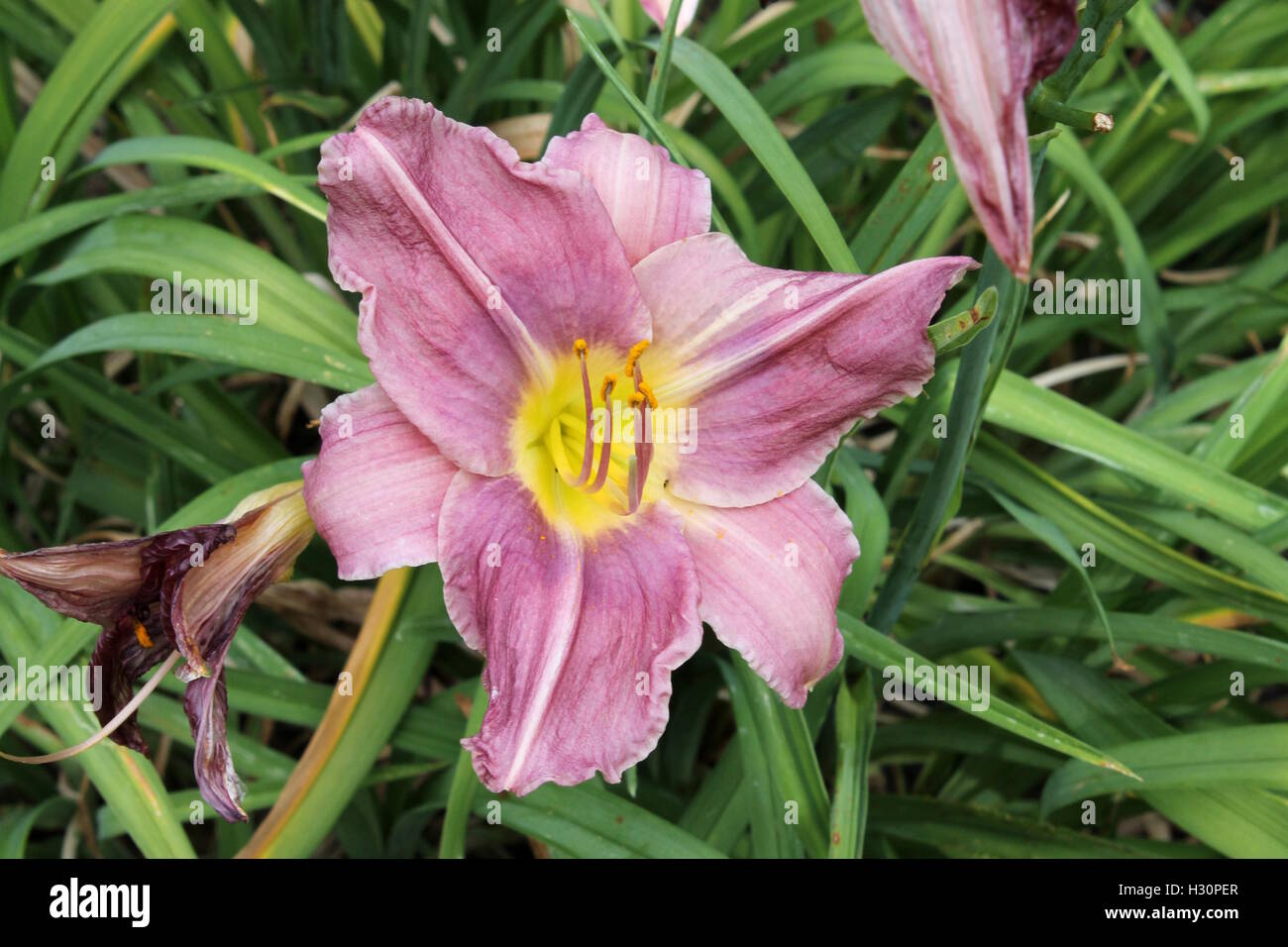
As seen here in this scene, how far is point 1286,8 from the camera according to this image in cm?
145

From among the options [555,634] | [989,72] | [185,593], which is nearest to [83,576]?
[185,593]

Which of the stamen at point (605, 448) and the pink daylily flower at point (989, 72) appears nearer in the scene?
the pink daylily flower at point (989, 72)

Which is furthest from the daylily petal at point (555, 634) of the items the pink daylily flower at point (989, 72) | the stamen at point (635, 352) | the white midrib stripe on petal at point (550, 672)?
the pink daylily flower at point (989, 72)

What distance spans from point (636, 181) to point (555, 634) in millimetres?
307

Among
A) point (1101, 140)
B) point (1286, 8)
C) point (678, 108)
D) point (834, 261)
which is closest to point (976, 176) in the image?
point (834, 261)

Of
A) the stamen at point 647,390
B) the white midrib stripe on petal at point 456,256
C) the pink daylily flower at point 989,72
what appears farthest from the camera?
the stamen at point 647,390

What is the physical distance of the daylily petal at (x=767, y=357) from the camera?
66 cm

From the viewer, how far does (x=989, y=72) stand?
0.37 metres

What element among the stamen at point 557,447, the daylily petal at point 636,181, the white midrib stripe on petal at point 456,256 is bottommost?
the stamen at point 557,447

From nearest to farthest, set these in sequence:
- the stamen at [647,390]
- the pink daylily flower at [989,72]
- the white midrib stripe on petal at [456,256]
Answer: the pink daylily flower at [989,72], the white midrib stripe on petal at [456,256], the stamen at [647,390]

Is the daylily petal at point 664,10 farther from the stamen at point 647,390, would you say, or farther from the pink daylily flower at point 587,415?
the stamen at point 647,390

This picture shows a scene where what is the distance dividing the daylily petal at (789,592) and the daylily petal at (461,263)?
0.16m

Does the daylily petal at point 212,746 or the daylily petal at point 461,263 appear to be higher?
the daylily petal at point 461,263

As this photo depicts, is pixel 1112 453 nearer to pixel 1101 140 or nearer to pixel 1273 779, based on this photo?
pixel 1273 779
